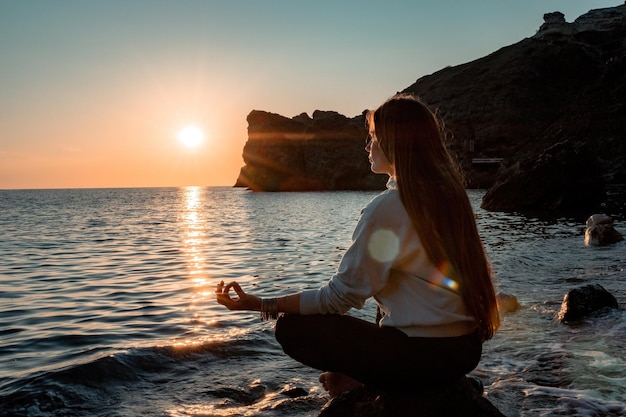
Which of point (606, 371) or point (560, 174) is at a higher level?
point (560, 174)

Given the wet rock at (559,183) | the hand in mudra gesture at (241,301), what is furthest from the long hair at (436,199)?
the wet rock at (559,183)

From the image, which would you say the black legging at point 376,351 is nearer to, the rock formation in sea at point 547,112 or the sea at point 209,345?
the sea at point 209,345

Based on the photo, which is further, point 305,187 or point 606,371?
point 305,187

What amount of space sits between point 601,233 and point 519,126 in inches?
4198

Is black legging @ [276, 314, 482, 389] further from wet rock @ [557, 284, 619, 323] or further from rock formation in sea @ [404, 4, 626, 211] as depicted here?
rock formation in sea @ [404, 4, 626, 211]

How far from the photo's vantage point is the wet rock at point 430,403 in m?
3.46

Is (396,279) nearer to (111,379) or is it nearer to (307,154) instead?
(111,379)

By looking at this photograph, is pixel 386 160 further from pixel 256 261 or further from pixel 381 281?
pixel 256 261

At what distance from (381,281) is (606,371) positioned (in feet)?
12.6

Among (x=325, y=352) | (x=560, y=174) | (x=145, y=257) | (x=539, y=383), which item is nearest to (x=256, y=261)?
(x=145, y=257)

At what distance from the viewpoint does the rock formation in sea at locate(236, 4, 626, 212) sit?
129ft

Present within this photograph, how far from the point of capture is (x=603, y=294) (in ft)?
26.6

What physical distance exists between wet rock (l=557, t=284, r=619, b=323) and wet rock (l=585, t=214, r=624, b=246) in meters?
11.2

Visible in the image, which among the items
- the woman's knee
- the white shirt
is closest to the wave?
the woman's knee
